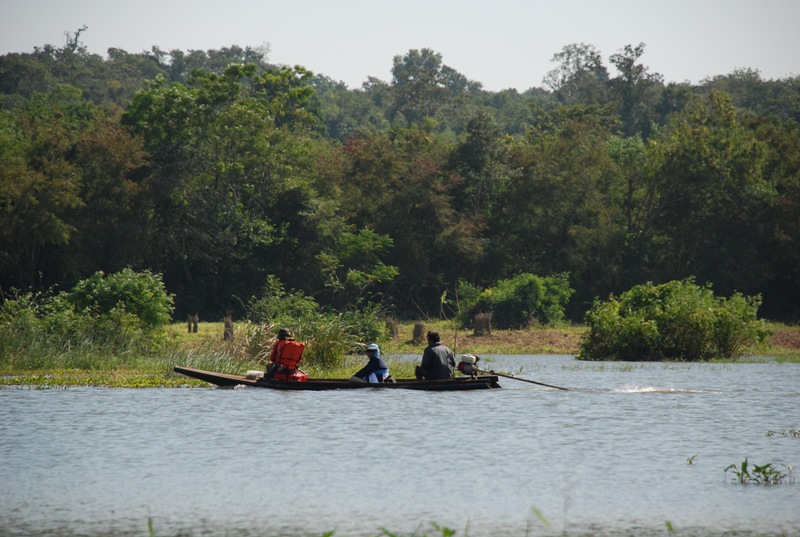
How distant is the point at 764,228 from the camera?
6216 cm

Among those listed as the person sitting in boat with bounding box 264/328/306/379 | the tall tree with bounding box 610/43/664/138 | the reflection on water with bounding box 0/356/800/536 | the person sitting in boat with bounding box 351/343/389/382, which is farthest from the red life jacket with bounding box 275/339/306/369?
the tall tree with bounding box 610/43/664/138

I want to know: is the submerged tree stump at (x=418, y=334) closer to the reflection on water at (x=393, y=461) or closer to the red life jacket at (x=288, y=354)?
the reflection on water at (x=393, y=461)

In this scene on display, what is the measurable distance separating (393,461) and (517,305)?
1600 inches

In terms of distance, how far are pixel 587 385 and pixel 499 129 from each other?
119 feet

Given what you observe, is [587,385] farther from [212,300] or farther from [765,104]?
[765,104]

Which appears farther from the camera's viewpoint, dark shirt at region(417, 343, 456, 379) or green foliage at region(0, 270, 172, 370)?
green foliage at region(0, 270, 172, 370)

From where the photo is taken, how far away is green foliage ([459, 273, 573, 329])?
2291 inches

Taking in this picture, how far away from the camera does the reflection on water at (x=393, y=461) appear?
45.0 ft

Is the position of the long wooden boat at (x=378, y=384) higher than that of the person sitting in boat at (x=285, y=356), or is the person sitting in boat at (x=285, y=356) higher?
the person sitting in boat at (x=285, y=356)

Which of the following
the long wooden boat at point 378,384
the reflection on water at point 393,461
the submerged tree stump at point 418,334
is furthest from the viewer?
the submerged tree stump at point 418,334

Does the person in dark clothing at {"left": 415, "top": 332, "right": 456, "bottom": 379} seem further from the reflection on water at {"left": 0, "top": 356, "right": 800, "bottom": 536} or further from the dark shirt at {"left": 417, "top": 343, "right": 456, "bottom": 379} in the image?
the reflection on water at {"left": 0, "top": 356, "right": 800, "bottom": 536}

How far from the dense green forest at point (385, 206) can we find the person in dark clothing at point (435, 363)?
97.9 ft

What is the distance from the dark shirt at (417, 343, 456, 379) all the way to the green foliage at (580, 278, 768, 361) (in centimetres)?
1589

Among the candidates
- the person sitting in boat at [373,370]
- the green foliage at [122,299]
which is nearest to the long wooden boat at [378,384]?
the person sitting in boat at [373,370]
